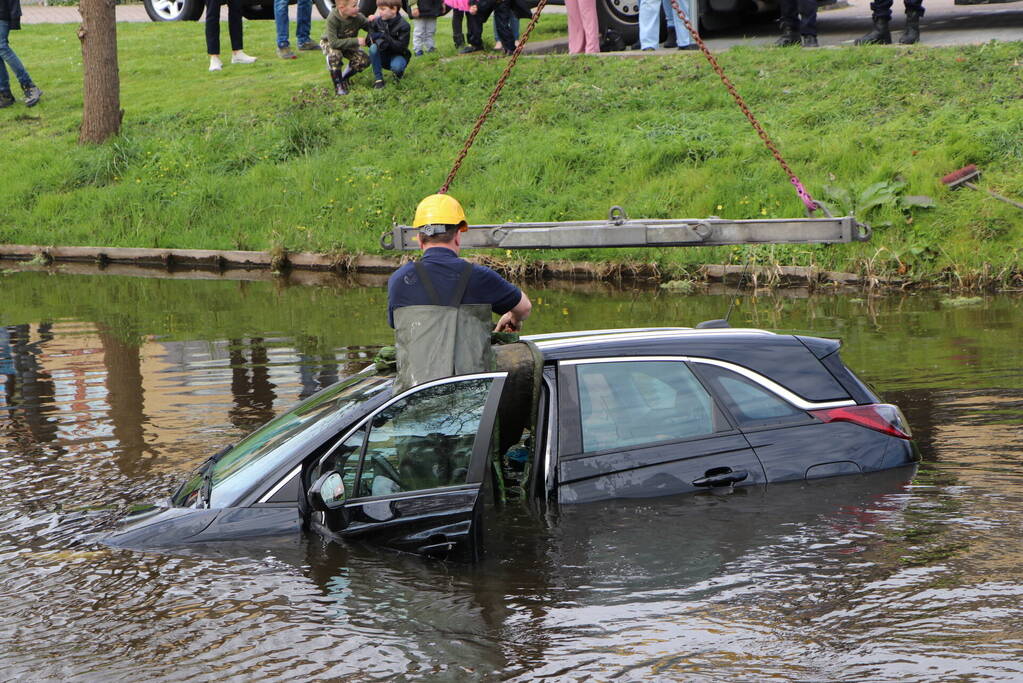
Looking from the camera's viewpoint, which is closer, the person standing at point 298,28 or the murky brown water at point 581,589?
the murky brown water at point 581,589

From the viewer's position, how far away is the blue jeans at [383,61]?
21516 millimetres

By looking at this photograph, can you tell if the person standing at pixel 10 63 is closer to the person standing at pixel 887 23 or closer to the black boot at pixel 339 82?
the black boot at pixel 339 82

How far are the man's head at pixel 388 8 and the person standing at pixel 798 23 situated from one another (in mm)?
5851

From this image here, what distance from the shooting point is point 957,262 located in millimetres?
15758

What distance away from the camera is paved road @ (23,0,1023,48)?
19.7 meters

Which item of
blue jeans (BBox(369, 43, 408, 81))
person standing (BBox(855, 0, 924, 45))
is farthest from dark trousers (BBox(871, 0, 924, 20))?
blue jeans (BBox(369, 43, 408, 81))

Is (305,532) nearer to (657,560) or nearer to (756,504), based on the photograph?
(657,560)

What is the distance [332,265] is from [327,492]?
13445 millimetres

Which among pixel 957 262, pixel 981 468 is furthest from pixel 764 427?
pixel 957 262

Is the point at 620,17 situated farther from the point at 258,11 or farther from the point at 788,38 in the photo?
the point at 258,11

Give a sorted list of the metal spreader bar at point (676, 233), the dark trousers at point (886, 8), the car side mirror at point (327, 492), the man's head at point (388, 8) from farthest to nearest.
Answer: the man's head at point (388, 8) → the dark trousers at point (886, 8) → the metal spreader bar at point (676, 233) → the car side mirror at point (327, 492)

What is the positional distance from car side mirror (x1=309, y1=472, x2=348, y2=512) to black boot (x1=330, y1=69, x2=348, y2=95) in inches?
644

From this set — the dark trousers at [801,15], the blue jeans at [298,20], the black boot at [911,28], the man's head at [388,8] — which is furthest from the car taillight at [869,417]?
the blue jeans at [298,20]

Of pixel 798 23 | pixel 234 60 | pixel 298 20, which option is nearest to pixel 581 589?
pixel 798 23
